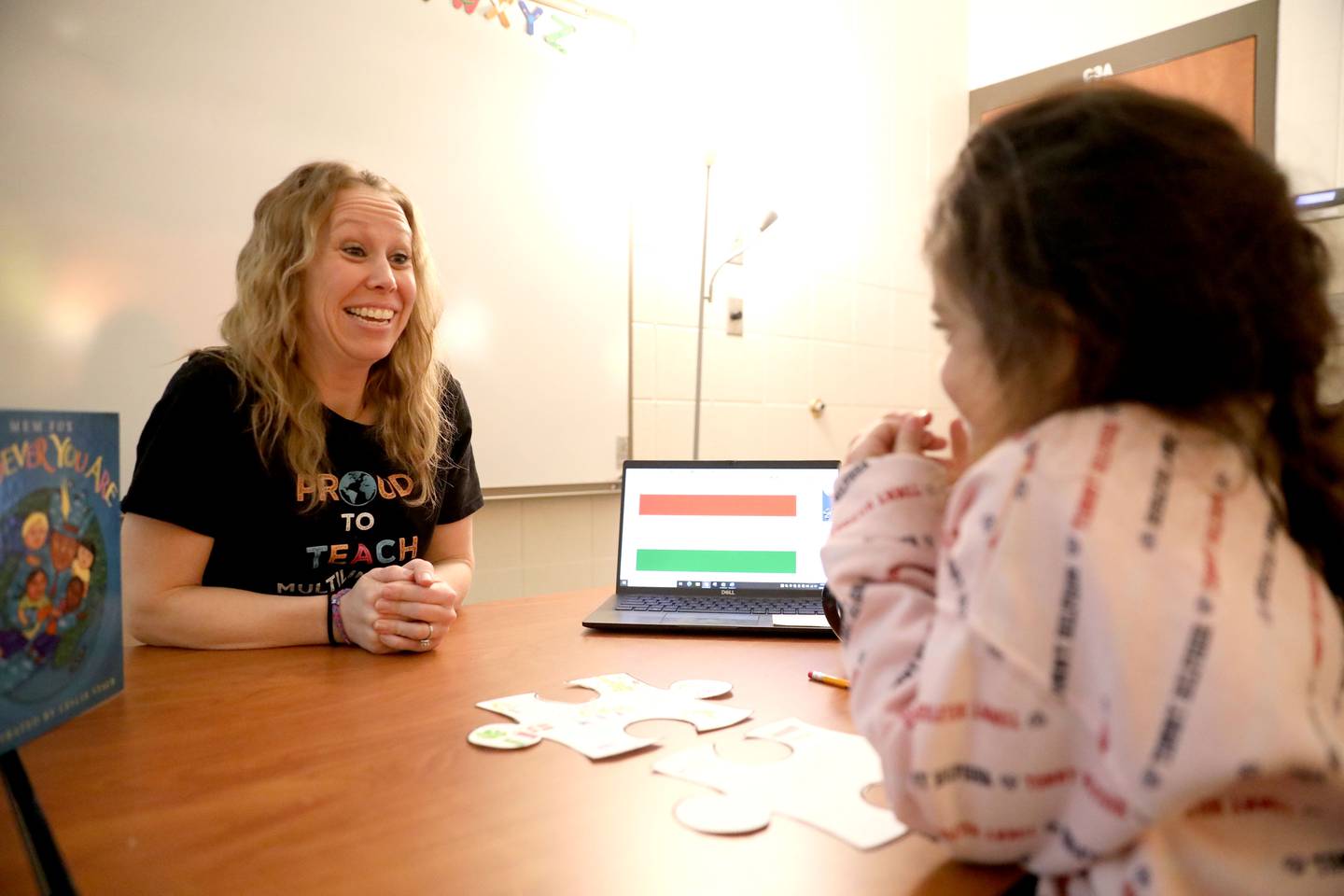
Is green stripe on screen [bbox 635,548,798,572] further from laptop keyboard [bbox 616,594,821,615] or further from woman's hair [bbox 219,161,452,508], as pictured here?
woman's hair [bbox 219,161,452,508]

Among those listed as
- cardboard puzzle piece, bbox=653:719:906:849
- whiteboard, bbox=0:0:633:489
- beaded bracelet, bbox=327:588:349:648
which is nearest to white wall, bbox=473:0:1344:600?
whiteboard, bbox=0:0:633:489

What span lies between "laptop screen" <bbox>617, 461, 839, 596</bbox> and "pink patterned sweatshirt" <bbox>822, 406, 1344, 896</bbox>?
32.5 inches

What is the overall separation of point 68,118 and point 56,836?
158 centimetres

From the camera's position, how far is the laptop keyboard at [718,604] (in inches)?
50.8

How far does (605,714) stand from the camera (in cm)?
87

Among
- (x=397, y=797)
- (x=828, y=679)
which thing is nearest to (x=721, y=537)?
(x=828, y=679)

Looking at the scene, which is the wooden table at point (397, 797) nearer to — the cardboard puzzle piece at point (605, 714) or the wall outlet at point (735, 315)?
the cardboard puzzle piece at point (605, 714)

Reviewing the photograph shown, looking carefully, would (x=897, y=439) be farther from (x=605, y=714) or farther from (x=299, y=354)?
(x=299, y=354)

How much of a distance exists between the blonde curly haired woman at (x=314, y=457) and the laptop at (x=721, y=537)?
0.29 metres

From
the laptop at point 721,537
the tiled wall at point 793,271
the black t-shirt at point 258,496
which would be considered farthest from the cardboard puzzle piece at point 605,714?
the tiled wall at point 793,271

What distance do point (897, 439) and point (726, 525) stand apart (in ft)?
2.37

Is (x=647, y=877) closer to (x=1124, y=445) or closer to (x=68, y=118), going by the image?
(x=1124, y=445)

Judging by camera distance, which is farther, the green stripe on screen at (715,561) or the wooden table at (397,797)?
the green stripe on screen at (715,561)

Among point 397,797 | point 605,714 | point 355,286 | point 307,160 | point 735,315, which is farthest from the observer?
point 735,315
